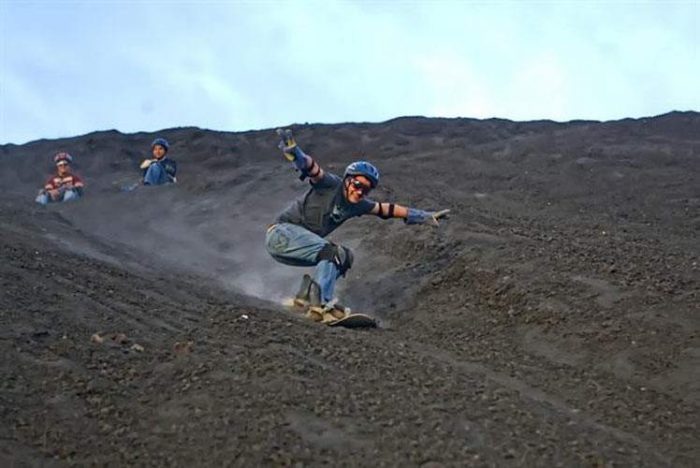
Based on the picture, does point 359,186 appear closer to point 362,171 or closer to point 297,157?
point 362,171

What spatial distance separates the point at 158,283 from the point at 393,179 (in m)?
7.76

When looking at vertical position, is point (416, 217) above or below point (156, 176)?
below

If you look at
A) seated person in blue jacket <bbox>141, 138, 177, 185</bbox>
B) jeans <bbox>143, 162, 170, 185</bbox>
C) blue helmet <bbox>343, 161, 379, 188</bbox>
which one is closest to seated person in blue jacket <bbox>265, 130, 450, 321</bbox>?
blue helmet <bbox>343, 161, 379, 188</bbox>

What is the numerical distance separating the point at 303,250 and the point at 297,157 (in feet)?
2.55

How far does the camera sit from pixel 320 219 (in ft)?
28.8

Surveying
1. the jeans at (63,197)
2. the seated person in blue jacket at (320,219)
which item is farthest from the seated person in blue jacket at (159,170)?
the seated person in blue jacket at (320,219)

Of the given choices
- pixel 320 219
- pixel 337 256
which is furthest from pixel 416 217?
pixel 337 256

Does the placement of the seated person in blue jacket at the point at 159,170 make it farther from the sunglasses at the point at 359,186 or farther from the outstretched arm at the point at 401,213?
the sunglasses at the point at 359,186

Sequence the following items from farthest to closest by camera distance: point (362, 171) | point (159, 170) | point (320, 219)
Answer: point (159, 170)
point (320, 219)
point (362, 171)

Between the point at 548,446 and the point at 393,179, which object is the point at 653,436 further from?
the point at 393,179

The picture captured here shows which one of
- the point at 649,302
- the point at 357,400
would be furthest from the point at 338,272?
the point at 357,400

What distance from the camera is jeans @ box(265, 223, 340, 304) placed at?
8.28 metres

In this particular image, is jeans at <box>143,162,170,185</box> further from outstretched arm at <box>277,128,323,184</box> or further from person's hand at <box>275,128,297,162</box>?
person's hand at <box>275,128,297,162</box>

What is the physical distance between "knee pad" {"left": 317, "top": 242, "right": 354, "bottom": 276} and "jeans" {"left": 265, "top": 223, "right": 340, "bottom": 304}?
27mm
